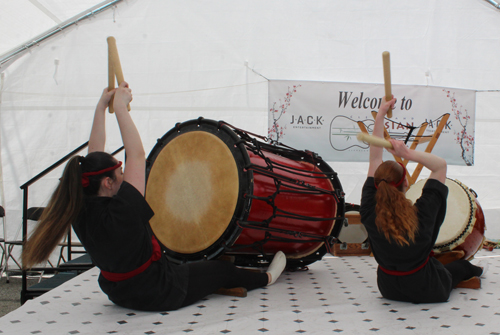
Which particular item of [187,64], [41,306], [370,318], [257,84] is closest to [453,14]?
[257,84]

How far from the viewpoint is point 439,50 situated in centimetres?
408

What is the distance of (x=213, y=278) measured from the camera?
5.39 ft

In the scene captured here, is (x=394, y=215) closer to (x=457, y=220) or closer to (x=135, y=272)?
(x=457, y=220)

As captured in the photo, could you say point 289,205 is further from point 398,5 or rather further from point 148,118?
point 398,5

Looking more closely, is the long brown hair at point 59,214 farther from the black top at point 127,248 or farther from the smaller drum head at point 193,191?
the smaller drum head at point 193,191

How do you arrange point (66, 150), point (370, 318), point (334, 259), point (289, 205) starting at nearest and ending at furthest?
point (370, 318)
point (289, 205)
point (334, 259)
point (66, 150)

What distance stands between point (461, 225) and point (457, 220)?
1.2 inches

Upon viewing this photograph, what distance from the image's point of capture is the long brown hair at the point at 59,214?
1272 mm

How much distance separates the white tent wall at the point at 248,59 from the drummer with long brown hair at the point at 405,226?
2406 mm

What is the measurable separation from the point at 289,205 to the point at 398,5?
301 centimetres

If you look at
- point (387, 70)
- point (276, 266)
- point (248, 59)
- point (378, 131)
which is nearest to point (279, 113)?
point (248, 59)

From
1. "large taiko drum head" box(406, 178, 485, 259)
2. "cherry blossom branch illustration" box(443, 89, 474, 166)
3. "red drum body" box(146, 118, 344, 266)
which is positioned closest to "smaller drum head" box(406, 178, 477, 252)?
"large taiko drum head" box(406, 178, 485, 259)

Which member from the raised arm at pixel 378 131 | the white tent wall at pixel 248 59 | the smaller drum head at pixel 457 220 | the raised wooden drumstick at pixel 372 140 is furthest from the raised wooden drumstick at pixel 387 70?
the white tent wall at pixel 248 59

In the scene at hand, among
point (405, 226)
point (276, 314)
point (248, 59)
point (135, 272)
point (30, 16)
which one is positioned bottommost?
point (276, 314)
